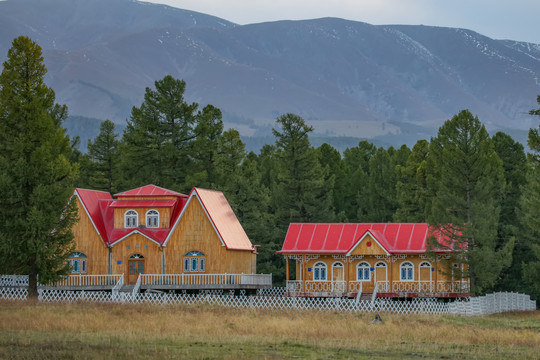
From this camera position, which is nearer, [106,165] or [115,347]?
[115,347]

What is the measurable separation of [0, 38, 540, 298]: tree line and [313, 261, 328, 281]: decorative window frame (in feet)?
26.9

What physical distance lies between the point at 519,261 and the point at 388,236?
13815 millimetres

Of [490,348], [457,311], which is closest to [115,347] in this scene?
[490,348]

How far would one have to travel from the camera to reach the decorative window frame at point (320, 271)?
65.4m

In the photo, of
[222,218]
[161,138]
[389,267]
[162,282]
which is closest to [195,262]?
[162,282]

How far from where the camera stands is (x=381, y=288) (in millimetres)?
63781

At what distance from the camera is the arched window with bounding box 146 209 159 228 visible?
214 feet

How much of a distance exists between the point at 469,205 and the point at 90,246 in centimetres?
2618

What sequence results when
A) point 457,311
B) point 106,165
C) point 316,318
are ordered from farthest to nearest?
point 106,165 → point 457,311 → point 316,318

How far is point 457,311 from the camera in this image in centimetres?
5422

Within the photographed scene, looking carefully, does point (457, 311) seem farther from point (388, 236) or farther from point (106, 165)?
point (106, 165)

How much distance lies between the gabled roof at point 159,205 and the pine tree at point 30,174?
1249 cm

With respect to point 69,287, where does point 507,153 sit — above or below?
above

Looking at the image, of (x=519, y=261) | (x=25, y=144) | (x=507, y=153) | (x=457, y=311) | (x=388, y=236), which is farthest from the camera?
(x=507, y=153)
